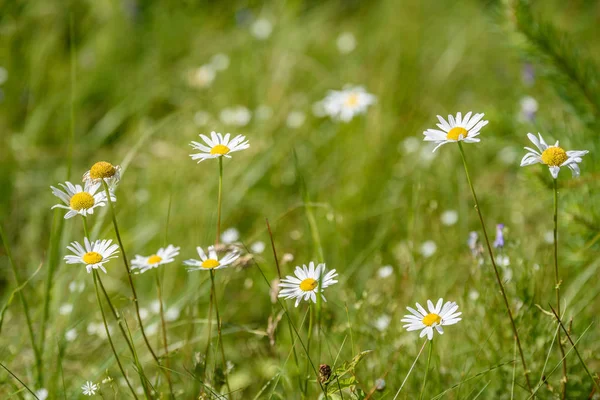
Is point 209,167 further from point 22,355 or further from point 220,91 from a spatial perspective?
point 22,355

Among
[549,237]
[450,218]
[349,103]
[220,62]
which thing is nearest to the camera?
[549,237]

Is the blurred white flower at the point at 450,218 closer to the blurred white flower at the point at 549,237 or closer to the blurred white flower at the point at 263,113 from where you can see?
the blurred white flower at the point at 549,237

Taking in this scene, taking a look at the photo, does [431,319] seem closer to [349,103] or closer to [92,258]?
[92,258]

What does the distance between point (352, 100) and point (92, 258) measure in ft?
5.21

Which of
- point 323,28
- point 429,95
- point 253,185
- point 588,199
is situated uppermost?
point 323,28

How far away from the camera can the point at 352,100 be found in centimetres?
253

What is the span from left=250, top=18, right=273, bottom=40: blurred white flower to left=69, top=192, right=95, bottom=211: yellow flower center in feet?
9.07

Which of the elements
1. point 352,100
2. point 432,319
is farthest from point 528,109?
point 432,319

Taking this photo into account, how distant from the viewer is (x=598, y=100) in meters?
1.91

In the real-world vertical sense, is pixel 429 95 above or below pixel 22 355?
above

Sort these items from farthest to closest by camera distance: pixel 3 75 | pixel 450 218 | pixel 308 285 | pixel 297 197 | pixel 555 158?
1. pixel 3 75
2. pixel 297 197
3. pixel 450 218
4. pixel 308 285
5. pixel 555 158

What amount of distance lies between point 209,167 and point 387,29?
179cm

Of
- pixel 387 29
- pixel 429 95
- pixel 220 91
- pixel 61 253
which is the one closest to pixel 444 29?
pixel 387 29

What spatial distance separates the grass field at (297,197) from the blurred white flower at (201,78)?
12 mm
